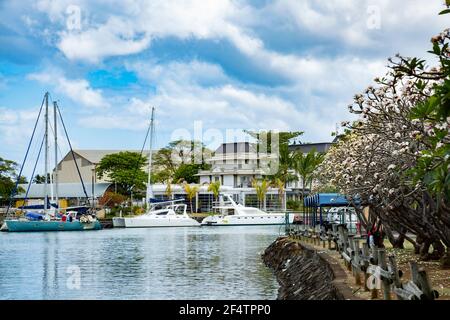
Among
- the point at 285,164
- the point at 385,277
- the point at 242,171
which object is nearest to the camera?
the point at 385,277

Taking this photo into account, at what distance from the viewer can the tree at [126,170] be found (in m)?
105

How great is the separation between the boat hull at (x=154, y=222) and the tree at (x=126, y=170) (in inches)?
804

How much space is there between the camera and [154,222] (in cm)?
8262

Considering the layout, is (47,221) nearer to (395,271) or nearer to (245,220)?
(245,220)

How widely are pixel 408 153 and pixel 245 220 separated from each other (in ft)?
246

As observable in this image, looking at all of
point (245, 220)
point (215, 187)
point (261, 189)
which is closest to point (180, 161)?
point (215, 187)

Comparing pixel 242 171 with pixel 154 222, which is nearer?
pixel 154 222

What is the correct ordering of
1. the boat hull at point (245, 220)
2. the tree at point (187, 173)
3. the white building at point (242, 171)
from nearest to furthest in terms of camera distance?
1. the boat hull at point (245, 220)
2. the white building at point (242, 171)
3. the tree at point (187, 173)

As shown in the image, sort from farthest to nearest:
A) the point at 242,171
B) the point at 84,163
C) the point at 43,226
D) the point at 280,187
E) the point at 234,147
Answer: the point at 84,163, the point at 234,147, the point at 242,171, the point at 280,187, the point at 43,226

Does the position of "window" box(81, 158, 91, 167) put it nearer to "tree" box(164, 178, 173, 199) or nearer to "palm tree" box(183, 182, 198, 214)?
"tree" box(164, 178, 173, 199)

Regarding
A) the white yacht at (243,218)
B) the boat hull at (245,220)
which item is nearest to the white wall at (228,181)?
the white yacht at (243,218)

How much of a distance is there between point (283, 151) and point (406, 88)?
277 ft

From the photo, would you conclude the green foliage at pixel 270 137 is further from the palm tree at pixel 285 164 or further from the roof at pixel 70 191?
the roof at pixel 70 191

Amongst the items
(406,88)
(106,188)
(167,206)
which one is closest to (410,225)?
(406,88)
